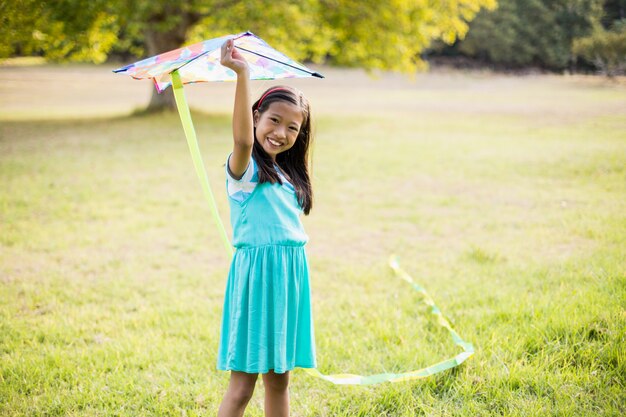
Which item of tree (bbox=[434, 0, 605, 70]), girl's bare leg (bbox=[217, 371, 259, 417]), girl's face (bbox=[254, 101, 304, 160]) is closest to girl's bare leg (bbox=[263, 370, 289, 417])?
girl's bare leg (bbox=[217, 371, 259, 417])

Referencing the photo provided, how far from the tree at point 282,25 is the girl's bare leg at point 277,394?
11.4 meters

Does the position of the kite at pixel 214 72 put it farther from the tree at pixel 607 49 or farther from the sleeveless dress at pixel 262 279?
the tree at pixel 607 49

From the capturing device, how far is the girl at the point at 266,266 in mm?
2055

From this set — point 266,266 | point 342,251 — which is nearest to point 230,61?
point 266,266

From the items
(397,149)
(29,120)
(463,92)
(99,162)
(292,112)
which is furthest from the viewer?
(463,92)

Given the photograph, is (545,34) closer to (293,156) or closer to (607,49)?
(607,49)

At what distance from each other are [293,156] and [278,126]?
10.8 inches

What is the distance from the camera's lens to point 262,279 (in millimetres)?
2051

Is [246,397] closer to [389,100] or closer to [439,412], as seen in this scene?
[439,412]

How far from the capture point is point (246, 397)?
2.17 m

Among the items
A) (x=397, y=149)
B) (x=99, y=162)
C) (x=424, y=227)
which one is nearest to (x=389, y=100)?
(x=397, y=149)

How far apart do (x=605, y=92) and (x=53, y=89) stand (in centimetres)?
2550

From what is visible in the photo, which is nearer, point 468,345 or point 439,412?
point 439,412

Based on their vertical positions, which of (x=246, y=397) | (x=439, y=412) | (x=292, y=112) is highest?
(x=292, y=112)
